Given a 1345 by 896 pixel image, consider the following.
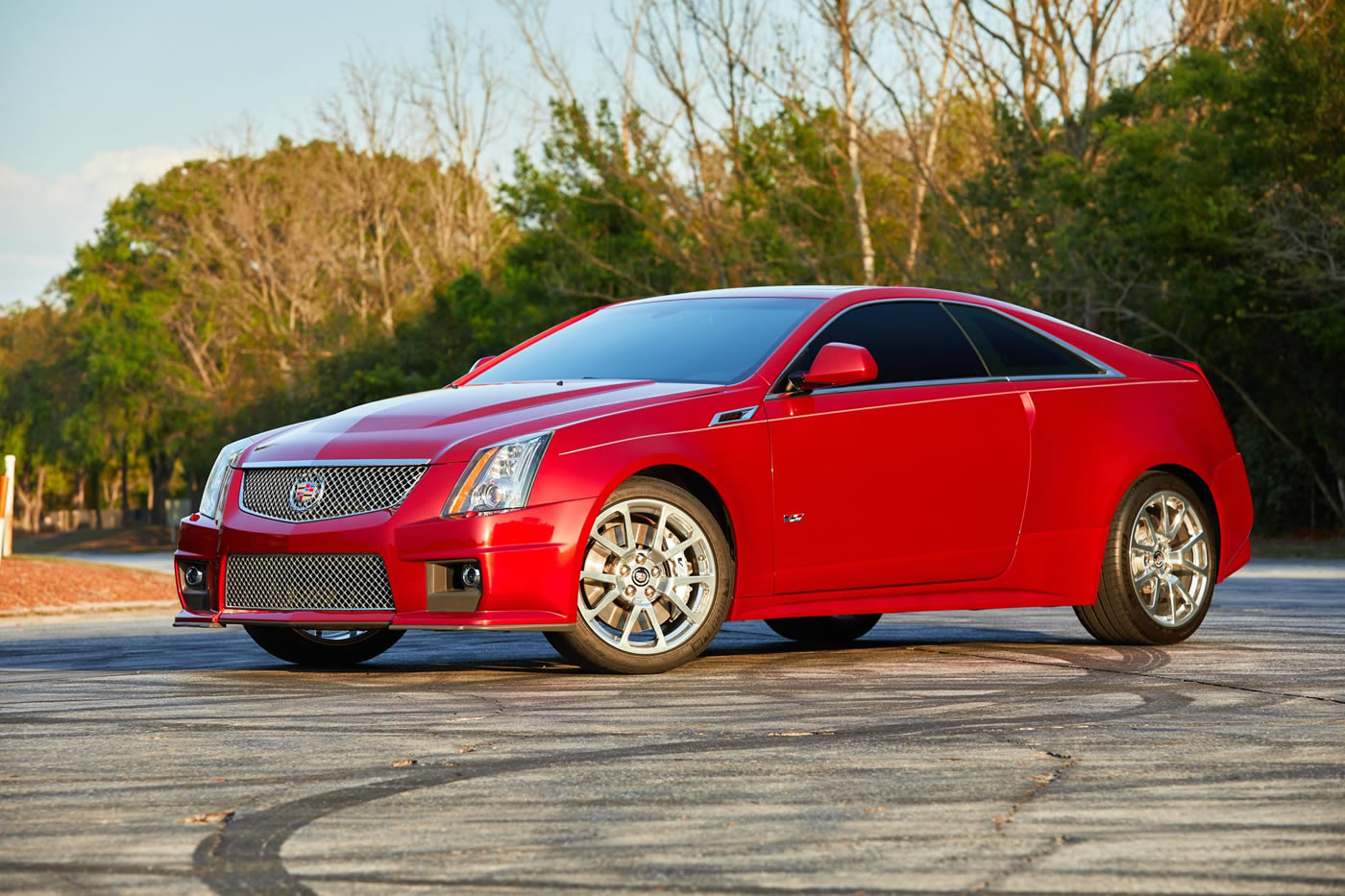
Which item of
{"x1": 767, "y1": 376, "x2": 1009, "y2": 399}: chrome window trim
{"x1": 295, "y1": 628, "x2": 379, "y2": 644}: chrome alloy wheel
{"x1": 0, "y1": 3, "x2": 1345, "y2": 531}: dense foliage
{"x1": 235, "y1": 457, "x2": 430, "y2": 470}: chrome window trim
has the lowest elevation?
{"x1": 295, "y1": 628, "x2": 379, "y2": 644}: chrome alloy wheel

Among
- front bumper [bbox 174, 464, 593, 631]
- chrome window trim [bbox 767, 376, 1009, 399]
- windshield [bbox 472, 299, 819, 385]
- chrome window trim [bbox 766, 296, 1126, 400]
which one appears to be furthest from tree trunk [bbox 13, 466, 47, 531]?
front bumper [bbox 174, 464, 593, 631]

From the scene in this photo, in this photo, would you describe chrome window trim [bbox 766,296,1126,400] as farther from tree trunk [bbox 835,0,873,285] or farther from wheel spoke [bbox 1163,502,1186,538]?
tree trunk [bbox 835,0,873,285]

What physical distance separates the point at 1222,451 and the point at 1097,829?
567cm

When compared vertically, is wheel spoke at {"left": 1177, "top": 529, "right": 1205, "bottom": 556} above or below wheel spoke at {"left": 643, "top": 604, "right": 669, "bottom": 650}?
above

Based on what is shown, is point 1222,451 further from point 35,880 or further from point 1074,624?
point 35,880

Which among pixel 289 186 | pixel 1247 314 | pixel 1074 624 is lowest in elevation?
pixel 1074 624

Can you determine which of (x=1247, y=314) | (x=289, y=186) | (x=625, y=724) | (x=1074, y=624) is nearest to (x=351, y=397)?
(x=289, y=186)

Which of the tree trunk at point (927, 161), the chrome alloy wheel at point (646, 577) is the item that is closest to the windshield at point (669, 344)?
the chrome alloy wheel at point (646, 577)

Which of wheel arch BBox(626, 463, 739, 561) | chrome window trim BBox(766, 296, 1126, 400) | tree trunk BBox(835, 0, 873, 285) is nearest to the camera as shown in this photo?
wheel arch BBox(626, 463, 739, 561)

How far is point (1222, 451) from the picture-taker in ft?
32.0

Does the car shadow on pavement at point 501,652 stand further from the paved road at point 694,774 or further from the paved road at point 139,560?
the paved road at point 139,560

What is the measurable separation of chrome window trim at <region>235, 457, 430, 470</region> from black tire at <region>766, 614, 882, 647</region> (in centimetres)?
306

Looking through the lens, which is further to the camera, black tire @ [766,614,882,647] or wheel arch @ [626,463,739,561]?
black tire @ [766,614,882,647]

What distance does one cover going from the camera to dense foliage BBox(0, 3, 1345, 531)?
86.4 feet
